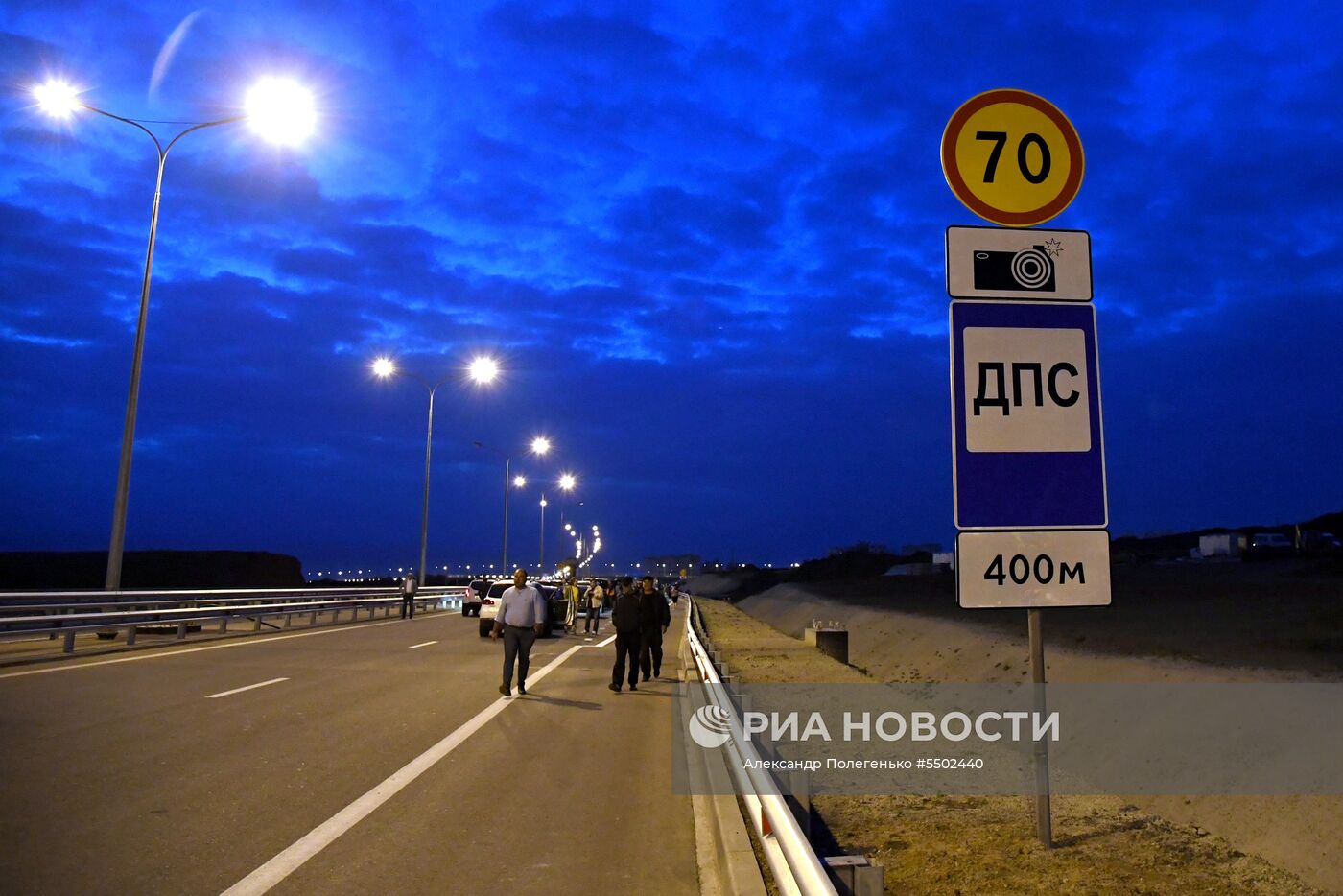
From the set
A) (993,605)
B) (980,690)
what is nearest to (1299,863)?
(993,605)

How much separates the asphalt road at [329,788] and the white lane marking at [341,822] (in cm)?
2

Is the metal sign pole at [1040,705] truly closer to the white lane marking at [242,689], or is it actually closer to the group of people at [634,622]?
the group of people at [634,622]

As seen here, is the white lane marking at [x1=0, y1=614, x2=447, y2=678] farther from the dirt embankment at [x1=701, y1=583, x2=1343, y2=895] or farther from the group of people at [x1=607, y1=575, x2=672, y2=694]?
the dirt embankment at [x1=701, y1=583, x2=1343, y2=895]

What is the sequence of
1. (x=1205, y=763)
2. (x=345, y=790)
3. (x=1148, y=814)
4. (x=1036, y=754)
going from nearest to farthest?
(x=1036, y=754)
(x=345, y=790)
(x=1148, y=814)
(x=1205, y=763)

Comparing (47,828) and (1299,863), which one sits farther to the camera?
(1299,863)

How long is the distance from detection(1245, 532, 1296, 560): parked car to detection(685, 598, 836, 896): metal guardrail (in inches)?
2587

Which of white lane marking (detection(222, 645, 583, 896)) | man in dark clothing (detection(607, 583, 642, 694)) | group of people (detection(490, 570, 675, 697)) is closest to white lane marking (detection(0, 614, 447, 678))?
group of people (detection(490, 570, 675, 697))

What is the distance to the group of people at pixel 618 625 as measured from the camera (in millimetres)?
14875

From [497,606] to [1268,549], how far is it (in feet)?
199

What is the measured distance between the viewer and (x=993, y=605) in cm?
525

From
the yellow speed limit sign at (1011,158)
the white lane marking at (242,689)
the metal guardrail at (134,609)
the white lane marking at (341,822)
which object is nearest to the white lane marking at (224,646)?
the metal guardrail at (134,609)

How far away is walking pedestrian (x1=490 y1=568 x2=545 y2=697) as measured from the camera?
48.6 feet

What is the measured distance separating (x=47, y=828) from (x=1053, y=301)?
23.7ft

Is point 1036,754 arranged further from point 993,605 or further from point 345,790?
point 345,790
